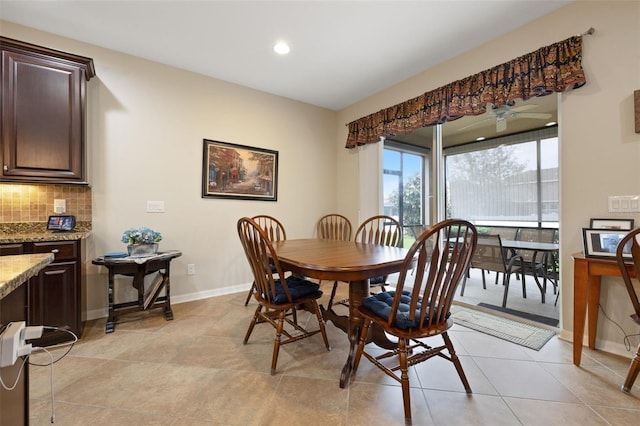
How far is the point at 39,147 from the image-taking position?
214 centimetres

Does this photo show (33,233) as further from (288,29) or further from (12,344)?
(288,29)

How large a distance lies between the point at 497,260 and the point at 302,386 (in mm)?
2420

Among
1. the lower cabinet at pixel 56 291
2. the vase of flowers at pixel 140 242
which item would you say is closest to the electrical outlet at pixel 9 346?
the lower cabinet at pixel 56 291

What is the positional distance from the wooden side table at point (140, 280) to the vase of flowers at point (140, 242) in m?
0.09

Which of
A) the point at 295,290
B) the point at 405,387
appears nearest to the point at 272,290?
the point at 295,290

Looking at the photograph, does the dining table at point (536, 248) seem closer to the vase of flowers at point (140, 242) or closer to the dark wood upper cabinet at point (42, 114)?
the vase of flowers at point (140, 242)

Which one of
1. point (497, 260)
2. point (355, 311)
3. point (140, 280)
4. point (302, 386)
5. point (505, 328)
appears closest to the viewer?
point (302, 386)

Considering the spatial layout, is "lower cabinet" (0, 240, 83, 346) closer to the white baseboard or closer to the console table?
the white baseboard

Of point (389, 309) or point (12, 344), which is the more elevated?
point (12, 344)

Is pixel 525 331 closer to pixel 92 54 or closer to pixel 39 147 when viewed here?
pixel 39 147

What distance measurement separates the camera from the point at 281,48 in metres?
2.62

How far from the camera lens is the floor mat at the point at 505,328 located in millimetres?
2088

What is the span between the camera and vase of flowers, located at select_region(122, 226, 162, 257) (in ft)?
7.96

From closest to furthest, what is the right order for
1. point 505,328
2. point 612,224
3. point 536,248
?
point 612,224 < point 505,328 < point 536,248
